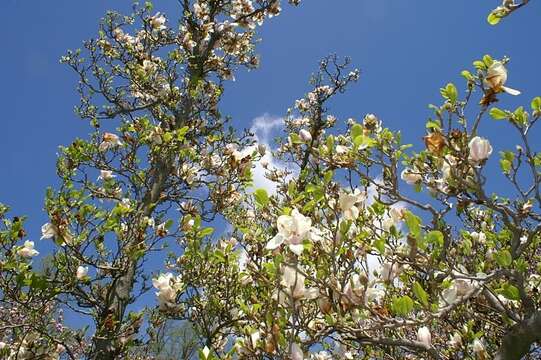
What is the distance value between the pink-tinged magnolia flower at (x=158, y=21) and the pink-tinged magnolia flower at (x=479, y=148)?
615 centimetres

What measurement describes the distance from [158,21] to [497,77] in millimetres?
6175

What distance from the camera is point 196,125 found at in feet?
21.7

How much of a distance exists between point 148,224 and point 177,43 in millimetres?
4267

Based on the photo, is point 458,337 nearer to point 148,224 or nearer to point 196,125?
point 148,224

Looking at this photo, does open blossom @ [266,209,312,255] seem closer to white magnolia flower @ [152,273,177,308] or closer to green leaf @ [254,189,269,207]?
green leaf @ [254,189,269,207]

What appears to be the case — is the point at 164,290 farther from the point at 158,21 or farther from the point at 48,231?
the point at 158,21

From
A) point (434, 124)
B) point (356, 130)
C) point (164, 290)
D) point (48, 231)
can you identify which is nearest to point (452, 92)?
point (434, 124)

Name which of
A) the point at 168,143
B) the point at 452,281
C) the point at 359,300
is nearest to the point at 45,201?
the point at 168,143

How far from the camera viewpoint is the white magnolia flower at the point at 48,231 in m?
3.74

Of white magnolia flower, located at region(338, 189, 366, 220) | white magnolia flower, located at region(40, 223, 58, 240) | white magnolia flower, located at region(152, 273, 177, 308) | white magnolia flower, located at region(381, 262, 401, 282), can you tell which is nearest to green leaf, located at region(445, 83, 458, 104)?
white magnolia flower, located at region(338, 189, 366, 220)

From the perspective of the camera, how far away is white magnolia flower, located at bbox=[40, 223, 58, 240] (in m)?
3.74

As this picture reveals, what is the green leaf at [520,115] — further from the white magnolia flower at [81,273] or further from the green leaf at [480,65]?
the white magnolia flower at [81,273]

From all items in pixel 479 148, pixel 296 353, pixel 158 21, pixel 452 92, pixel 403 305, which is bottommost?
pixel 296 353

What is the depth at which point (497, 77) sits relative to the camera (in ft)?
7.66
